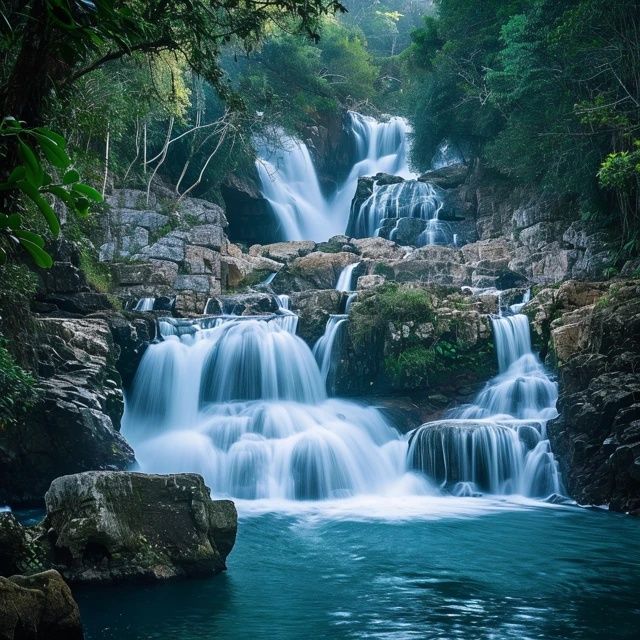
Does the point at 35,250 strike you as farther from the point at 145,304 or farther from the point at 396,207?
the point at 396,207

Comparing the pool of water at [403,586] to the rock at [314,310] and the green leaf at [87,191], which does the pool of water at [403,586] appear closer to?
the green leaf at [87,191]

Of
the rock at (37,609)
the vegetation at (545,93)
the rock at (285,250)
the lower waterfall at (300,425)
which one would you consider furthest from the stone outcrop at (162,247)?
the rock at (37,609)

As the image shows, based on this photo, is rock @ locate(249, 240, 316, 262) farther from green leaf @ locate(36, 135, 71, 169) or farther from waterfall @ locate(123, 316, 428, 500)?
green leaf @ locate(36, 135, 71, 169)

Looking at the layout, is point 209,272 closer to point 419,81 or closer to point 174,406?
point 174,406

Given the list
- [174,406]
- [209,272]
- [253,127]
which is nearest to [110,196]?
[209,272]

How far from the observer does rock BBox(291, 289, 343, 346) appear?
16219 millimetres

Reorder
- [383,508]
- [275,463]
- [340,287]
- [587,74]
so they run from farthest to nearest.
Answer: [340,287], [587,74], [275,463], [383,508]

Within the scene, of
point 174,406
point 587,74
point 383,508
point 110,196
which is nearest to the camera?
point 383,508

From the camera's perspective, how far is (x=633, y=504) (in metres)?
9.91

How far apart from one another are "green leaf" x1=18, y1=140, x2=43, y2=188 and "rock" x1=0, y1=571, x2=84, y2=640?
3622mm

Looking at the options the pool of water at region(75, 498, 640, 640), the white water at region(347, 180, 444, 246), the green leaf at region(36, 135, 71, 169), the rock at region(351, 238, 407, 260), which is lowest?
the pool of water at region(75, 498, 640, 640)

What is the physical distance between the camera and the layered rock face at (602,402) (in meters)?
10.1

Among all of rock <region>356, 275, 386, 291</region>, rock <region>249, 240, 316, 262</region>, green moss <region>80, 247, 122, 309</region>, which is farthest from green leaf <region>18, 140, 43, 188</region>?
rock <region>249, 240, 316, 262</region>

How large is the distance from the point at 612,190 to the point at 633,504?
11422 millimetres
